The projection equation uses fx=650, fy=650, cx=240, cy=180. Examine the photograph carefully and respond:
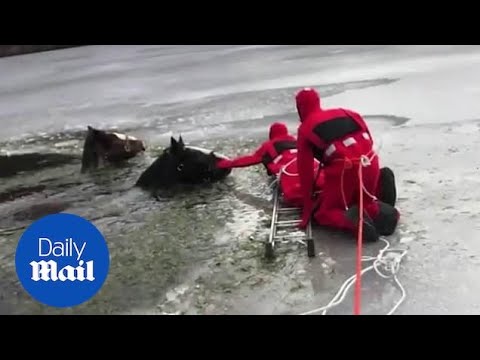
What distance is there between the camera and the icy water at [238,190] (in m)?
3.84

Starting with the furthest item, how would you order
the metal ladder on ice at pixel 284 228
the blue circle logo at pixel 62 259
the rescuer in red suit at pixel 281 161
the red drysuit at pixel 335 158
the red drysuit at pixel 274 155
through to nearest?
the red drysuit at pixel 274 155 < the rescuer in red suit at pixel 281 161 < the red drysuit at pixel 335 158 < the metal ladder on ice at pixel 284 228 < the blue circle logo at pixel 62 259

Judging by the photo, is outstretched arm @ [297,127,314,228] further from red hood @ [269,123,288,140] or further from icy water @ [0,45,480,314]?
red hood @ [269,123,288,140]

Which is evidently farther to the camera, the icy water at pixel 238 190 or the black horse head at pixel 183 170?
the black horse head at pixel 183 170

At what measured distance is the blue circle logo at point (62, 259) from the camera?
3.47m

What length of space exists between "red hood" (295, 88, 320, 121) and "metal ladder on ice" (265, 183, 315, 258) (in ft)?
2.51

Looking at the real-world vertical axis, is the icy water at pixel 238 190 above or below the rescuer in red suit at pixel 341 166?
below

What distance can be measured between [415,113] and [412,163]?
2.23m

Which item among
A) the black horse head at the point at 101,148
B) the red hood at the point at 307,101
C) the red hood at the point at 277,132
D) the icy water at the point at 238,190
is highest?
the red hood at the point at 307,101

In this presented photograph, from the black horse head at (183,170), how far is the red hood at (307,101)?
154 cm

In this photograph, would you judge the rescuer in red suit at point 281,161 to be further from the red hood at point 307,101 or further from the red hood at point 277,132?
the red hood at point 307,101

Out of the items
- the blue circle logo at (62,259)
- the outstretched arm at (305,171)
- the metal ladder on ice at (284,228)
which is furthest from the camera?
the outstretched arm at (305,171)

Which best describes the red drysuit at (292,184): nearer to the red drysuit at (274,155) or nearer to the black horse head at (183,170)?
the red drysuit at (274,155)

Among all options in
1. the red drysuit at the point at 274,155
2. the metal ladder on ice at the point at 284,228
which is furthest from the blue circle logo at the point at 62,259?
the red drysuit at the point at 274,155

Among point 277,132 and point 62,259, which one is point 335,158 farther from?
point 62,259
